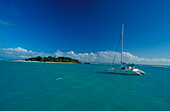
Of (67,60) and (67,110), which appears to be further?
(67,60)

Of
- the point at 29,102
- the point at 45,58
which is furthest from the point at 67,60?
the point at 29,102

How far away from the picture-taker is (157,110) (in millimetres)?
8719

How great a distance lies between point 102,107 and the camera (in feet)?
28.4

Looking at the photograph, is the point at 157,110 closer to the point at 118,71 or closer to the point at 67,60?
the point at 118,71

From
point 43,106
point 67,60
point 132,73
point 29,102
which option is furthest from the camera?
point 67,60

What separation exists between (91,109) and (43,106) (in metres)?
4.94

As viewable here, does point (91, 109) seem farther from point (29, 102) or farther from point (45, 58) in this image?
point (45, 58)

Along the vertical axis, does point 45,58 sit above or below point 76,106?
above

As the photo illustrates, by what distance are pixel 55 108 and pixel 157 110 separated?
10566 millimetres

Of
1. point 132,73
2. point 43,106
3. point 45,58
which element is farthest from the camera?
point 45,58

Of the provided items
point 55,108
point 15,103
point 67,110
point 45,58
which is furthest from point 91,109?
point 45,58

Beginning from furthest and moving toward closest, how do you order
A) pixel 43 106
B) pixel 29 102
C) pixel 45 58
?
pixel 45 58 < pixel 29 102 < pixel 43 106

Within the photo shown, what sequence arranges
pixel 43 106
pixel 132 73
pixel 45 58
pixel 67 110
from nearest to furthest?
pixel 67 110, pixel 43 106, pixel 132 73, pixel 45 58

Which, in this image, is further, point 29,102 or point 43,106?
point 29,102
